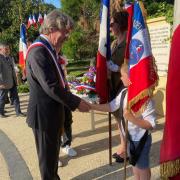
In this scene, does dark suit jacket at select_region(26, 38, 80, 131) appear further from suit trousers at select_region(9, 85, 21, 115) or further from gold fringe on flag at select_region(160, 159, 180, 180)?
suit trousers at select_region(9, 85, 21, 115)

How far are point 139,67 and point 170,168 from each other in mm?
1521

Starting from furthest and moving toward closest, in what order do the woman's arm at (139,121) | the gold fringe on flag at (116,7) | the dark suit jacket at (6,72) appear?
the dark suit jacket at (6,72)
the gold fringe on flag at (116,7)
the woman's arm at (139,121)

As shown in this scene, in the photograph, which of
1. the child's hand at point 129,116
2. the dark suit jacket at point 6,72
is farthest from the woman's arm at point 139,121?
the dark suit jacket at point 6,72

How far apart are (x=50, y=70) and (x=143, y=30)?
0.98 metres

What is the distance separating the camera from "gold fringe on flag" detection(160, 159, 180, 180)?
1.95 metres

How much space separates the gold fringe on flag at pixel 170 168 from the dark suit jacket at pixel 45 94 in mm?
1779

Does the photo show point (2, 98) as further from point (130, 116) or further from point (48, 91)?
point (130, 116)

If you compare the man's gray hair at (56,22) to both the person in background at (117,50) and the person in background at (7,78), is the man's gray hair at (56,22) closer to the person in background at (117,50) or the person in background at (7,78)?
the person in background at (117,50)

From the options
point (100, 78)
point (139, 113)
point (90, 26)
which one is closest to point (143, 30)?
point (139, 113)

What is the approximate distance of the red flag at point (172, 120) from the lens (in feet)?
6.08

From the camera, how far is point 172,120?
6.28ft

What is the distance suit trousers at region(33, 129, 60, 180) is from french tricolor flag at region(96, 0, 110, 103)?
0.91 meters

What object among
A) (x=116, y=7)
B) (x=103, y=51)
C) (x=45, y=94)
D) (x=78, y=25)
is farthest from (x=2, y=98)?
(x=78, y=25)

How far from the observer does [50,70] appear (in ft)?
11.7
